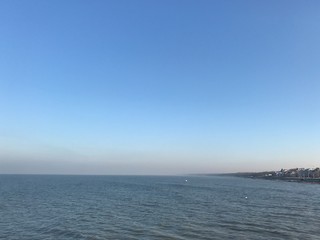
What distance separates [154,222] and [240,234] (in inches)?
423

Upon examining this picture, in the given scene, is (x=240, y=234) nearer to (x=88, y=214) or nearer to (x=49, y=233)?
(x=49, y=233)

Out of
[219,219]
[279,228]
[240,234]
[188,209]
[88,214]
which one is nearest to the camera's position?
[240,234]

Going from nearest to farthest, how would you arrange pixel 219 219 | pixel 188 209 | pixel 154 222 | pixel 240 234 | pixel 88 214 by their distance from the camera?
pixel 240 234
pixel 154 222
pixel 219 219
pixel 88 214
pixel 188 209

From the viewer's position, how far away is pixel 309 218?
46719 mm

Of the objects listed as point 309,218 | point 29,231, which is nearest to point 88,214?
point 29,231

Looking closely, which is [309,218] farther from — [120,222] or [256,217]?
[120,222]

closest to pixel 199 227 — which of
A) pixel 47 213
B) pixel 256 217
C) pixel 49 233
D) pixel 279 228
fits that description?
Result: pixel 279 228

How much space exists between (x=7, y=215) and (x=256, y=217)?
31656 millimetres

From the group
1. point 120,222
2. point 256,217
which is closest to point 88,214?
point 120,222

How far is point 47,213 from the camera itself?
49.8 metres

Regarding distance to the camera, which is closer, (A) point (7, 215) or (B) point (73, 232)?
(B) point (73, 232)

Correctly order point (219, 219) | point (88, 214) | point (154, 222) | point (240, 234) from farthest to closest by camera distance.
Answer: point (88, 214) < point (219, 219) < point (154, 222) < point (240, 234)

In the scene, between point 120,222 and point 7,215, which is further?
point 7,215

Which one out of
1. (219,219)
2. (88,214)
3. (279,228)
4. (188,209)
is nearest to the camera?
(279,228)
